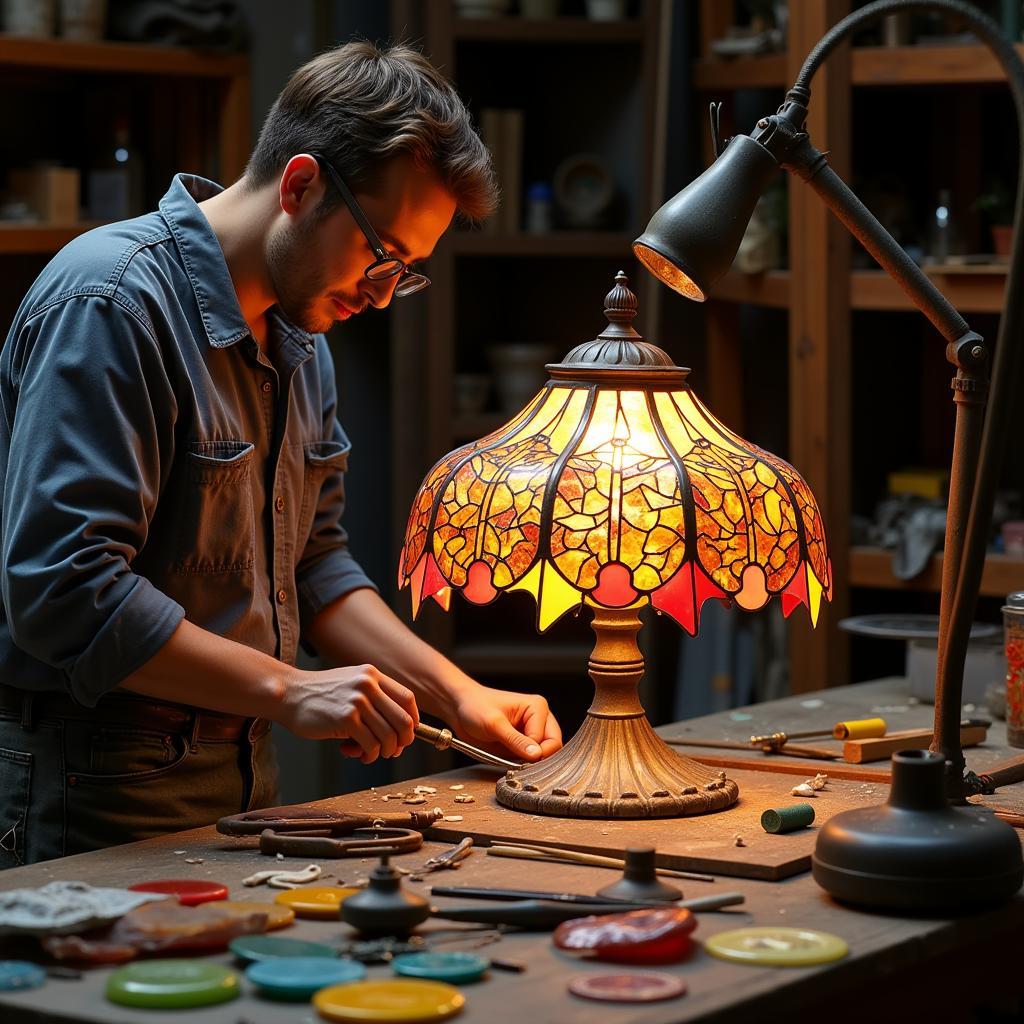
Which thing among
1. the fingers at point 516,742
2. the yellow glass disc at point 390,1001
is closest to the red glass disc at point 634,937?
the yellow glass disc at point 390,1001

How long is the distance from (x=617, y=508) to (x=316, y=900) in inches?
20.7

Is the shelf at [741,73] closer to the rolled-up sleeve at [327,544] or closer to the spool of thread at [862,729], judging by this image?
the rolled-up sleeve at [327,544]

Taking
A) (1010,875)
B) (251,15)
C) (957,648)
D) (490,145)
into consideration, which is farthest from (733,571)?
(251,15)

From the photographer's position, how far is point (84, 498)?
6.13ft

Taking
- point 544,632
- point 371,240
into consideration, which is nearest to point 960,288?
point 544,632

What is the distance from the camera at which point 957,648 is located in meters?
1.82

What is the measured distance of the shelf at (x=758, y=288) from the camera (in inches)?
145

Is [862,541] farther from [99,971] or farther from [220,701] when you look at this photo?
[99,971]

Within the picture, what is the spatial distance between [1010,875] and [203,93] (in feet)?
10.0

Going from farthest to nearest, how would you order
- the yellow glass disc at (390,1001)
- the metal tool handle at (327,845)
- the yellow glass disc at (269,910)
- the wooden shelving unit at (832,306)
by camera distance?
the wooden shelving unit at (832,306)
the metal tool handle at (327,845)
the yellow glass disc at (269,910)
the yellow glass disc at (390,1001)

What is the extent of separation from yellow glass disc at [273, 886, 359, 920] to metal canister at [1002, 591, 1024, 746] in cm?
113

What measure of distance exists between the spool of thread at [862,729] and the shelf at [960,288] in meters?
1.14

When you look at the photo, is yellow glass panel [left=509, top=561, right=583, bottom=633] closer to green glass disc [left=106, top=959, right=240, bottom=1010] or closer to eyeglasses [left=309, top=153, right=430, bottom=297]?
eyeglasses [left=309, top=153, right=430, bottom=297]

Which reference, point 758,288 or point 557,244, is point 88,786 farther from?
point 758,288
